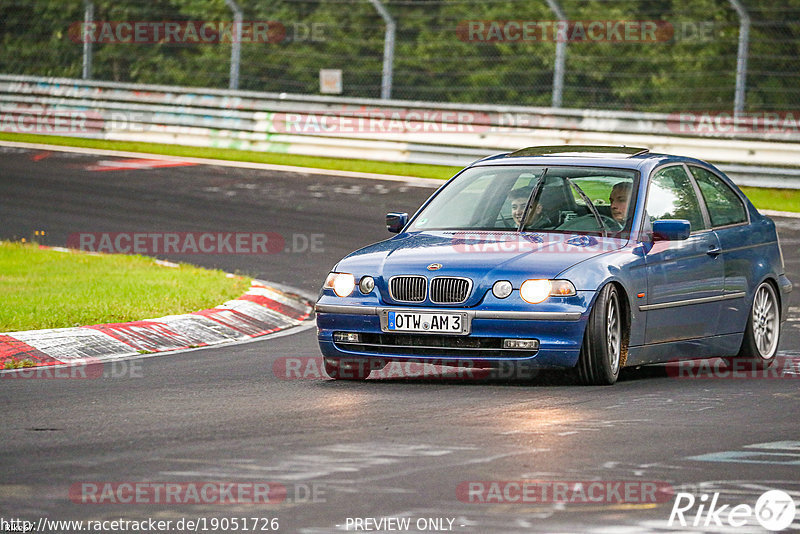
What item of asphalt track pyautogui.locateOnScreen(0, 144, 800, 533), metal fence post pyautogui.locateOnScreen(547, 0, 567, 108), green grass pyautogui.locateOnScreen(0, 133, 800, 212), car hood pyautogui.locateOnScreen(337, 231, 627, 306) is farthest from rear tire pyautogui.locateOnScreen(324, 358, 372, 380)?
metal fence post pyautogui.locateOnScreen(547, 0, 567, 108)

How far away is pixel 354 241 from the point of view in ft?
56.6

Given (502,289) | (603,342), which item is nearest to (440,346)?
(502,289)

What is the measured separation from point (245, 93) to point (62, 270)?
12.2m

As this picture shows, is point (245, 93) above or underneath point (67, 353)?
above

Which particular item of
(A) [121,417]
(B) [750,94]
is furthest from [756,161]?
(A) [121,417]

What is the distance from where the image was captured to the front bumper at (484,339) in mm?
8875

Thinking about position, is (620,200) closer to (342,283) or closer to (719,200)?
(719,200)

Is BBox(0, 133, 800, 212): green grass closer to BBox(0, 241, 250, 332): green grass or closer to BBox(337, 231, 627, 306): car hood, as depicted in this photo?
BBox(0, 241, 250, 332): green grass

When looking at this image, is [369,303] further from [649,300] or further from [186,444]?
[186,444]

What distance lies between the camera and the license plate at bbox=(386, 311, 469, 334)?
29.4ft

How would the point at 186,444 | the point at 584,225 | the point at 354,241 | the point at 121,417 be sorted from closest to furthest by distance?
the point at 186,444, the point at 121,417, the point at 584,225, the point at 354,241

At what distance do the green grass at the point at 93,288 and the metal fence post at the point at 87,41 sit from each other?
40.6 feet

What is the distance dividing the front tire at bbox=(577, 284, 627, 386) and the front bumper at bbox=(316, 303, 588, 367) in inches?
3.1

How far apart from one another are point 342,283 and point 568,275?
1.39 metres
